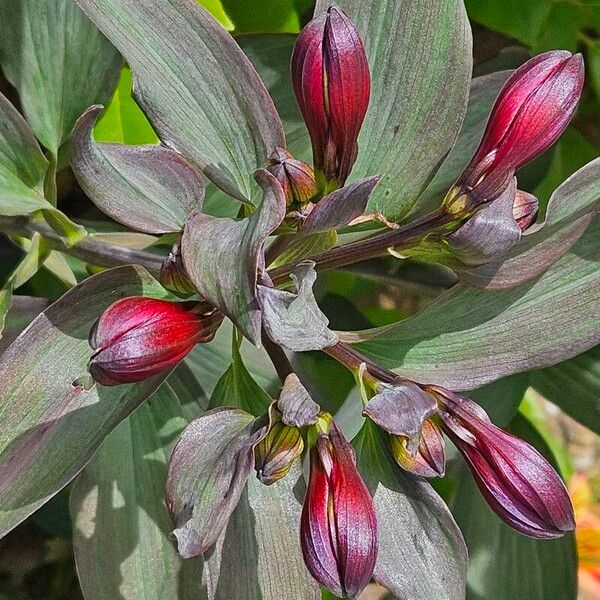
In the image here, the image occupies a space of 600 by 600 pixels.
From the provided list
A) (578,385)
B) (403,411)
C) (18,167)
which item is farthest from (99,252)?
(578,385)

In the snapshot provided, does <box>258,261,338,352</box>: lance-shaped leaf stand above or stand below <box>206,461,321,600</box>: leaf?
above

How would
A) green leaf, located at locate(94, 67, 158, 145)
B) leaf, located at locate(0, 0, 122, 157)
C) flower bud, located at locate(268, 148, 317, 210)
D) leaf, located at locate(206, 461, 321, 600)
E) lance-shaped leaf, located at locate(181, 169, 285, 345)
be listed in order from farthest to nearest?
green leaf, located at locate(94, 67, 158, 145) → leaf, located at locate(0, 0, 122, 157) → leaf, located at locate(206, 461, 321, 600) → flower bud, located at locate(268, 148, 317, 210) → lance-shaped leaf, located at locate(181, 169, 285, 345)

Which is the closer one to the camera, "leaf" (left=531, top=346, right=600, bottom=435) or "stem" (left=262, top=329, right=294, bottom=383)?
"stem" (left=262, top=329, right=294, bottom=383)

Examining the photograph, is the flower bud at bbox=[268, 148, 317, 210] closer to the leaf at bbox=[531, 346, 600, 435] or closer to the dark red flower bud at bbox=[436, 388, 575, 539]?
the dark red flower bud at bbox=[436, 388, 575, 539]

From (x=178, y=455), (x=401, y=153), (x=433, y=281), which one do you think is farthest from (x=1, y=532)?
(x=433, y=281)

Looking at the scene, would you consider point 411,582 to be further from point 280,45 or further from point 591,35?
point 591,35

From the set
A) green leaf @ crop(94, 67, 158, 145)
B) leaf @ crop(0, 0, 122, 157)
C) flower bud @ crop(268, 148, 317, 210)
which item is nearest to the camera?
flower bud @ crop(268, 148, 317, 210)

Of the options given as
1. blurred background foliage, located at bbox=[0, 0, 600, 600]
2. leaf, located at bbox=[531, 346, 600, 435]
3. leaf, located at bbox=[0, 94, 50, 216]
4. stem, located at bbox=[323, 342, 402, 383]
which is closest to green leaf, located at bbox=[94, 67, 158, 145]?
blurred background foliage, located at bbox=[0, 0, 600, 600]

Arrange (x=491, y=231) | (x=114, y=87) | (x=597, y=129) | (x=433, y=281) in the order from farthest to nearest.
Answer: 1. (x=597, y=129)
2. (x=433, y=281)
3. (x=114, y=87)
4. (x=491, y=231)
